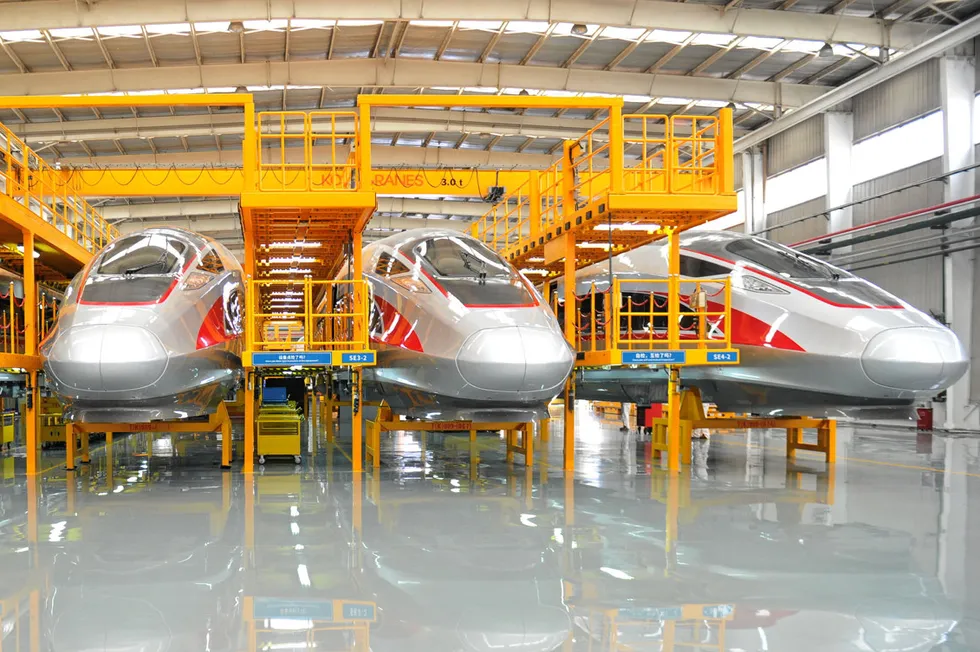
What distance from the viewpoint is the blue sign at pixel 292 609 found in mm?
5691

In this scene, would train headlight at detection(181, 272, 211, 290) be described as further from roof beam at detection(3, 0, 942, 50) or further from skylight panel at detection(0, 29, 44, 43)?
skylight panel at detection(0, 29, 44, 43)

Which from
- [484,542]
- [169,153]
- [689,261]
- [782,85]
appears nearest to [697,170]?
[689,261]

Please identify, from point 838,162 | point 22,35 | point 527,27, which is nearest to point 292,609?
point 527,27

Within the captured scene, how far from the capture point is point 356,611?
19.0 ft

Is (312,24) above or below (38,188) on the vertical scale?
above

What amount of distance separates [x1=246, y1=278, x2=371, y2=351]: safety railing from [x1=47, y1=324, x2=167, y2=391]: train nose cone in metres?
1.72

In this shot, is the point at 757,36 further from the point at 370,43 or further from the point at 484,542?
the point at 484,542

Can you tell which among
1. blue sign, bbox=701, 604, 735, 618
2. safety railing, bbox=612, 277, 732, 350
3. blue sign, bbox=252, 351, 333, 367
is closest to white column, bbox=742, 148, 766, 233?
safety railing, bbox=612, 277, 732, 350

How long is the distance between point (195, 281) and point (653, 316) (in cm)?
766

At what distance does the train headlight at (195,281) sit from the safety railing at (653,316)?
6238 mm

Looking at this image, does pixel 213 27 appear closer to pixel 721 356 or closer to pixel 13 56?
pixel 13 56

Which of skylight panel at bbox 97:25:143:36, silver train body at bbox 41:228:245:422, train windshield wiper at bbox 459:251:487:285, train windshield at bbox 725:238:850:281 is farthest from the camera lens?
skylight panel at bbox 97:25:143:36

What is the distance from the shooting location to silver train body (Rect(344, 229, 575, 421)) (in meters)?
11.5

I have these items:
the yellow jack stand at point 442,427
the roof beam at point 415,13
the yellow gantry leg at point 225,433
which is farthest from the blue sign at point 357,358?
the roof beam at point 415,13
